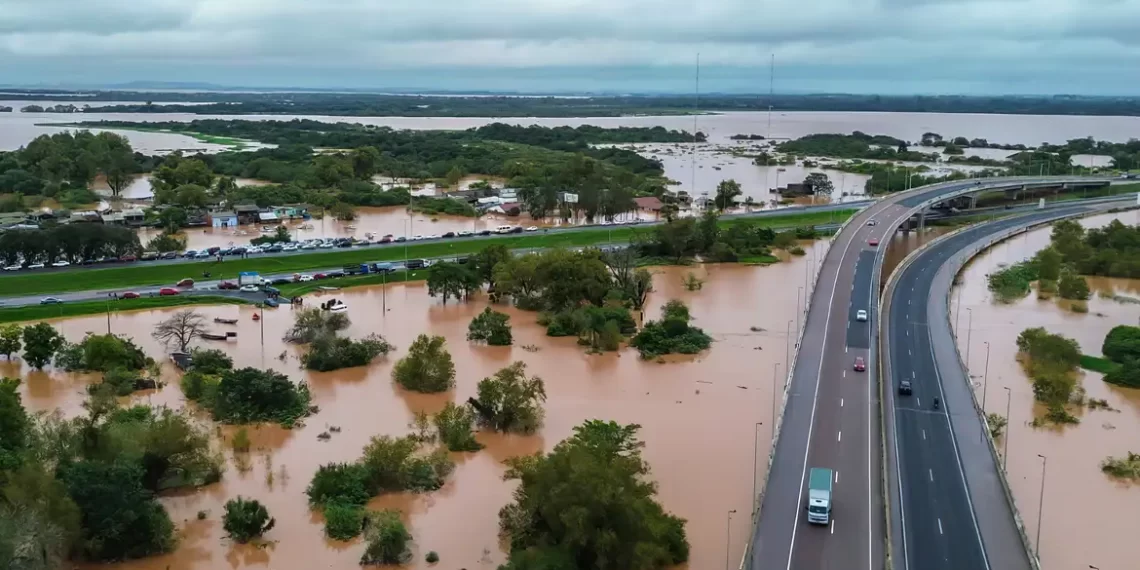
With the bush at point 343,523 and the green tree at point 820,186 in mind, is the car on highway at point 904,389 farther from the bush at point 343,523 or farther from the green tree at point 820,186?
the green tree at point 820,186

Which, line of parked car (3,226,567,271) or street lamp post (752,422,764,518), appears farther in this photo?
line of parked car (3,226,567,271)

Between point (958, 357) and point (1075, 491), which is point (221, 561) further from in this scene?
point (958, 357)

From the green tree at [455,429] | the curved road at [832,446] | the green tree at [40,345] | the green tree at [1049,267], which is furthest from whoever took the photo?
the green tree at [1049,267]

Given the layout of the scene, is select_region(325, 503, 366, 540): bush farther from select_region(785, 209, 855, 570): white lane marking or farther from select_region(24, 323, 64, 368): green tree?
select_region(24, 323, 64, 368): green tree

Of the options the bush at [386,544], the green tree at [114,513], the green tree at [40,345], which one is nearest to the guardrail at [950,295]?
the bush at [386,544]

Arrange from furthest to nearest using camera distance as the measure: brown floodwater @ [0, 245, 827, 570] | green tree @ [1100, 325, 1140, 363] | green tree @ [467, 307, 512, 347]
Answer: green tree @ [467, 307, 512, 347] → green tree @ [1100, 325, 1140, 363] → brown floodwater @ [0, 245, 827, 570]

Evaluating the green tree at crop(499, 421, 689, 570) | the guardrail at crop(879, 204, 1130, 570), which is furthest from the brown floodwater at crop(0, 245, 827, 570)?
the guardrail at crop(879, 204, 1130, 570)
